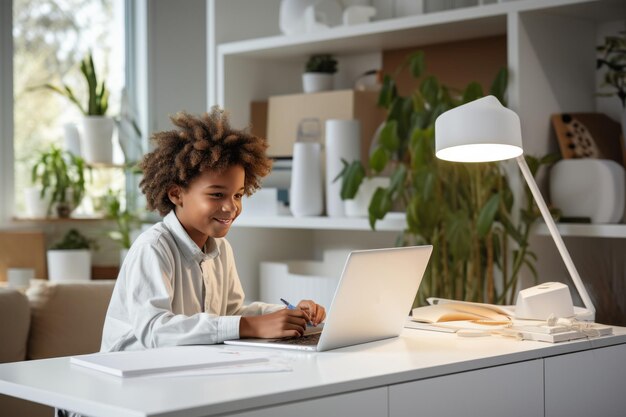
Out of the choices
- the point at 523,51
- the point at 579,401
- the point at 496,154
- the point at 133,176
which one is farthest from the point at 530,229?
the point at 133,176

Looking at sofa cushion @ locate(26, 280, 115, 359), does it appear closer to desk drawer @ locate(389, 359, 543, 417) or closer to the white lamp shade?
the white lamp shade

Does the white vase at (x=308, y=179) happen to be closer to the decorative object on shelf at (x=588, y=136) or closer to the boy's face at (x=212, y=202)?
the decorative object on shelf at (x=588, y=136)

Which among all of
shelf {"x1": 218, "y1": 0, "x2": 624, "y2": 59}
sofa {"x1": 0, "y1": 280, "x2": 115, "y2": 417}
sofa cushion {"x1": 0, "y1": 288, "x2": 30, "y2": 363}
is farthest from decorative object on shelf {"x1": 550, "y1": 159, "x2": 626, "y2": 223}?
sofa cushion {"x1": 0, "y1": 288, "x2": 30, "y2": 363}

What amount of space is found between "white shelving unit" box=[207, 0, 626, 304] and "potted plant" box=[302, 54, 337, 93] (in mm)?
57

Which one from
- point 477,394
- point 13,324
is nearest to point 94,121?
point 13,324

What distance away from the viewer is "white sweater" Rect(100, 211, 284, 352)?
197 cm

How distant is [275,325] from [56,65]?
3646 millimetres

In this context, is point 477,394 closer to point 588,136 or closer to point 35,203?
point 588,136

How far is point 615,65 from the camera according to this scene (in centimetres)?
318

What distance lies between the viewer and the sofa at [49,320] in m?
2.95

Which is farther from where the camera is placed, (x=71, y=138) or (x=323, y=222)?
(x=71, y=138)

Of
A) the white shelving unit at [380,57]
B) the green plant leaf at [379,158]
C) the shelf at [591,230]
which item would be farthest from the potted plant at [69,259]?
the shelf at [591,230]

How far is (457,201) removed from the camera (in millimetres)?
3314

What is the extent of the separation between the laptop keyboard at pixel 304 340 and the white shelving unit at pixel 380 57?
4.18 ft
